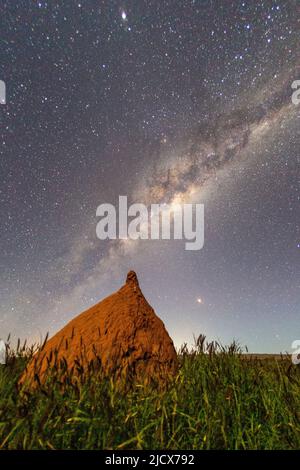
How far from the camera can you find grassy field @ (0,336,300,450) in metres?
2.77

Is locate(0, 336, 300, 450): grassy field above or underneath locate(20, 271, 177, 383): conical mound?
underneath

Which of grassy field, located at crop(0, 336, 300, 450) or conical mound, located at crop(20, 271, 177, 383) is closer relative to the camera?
grassy field, located at crop(0, 336, 300, 450)

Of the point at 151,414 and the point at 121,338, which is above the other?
the point at 121,338

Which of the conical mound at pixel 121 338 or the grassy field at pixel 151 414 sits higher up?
the conical mound at pixel 121 338

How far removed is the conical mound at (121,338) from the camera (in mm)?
4395

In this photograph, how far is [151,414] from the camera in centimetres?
328

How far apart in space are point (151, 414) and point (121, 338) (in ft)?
4.77

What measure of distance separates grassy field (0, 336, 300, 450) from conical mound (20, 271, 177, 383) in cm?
46

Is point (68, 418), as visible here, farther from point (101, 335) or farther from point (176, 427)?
point (101, 335)

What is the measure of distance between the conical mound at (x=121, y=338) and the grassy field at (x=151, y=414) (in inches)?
18.1

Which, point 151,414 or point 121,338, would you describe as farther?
point 121,338
